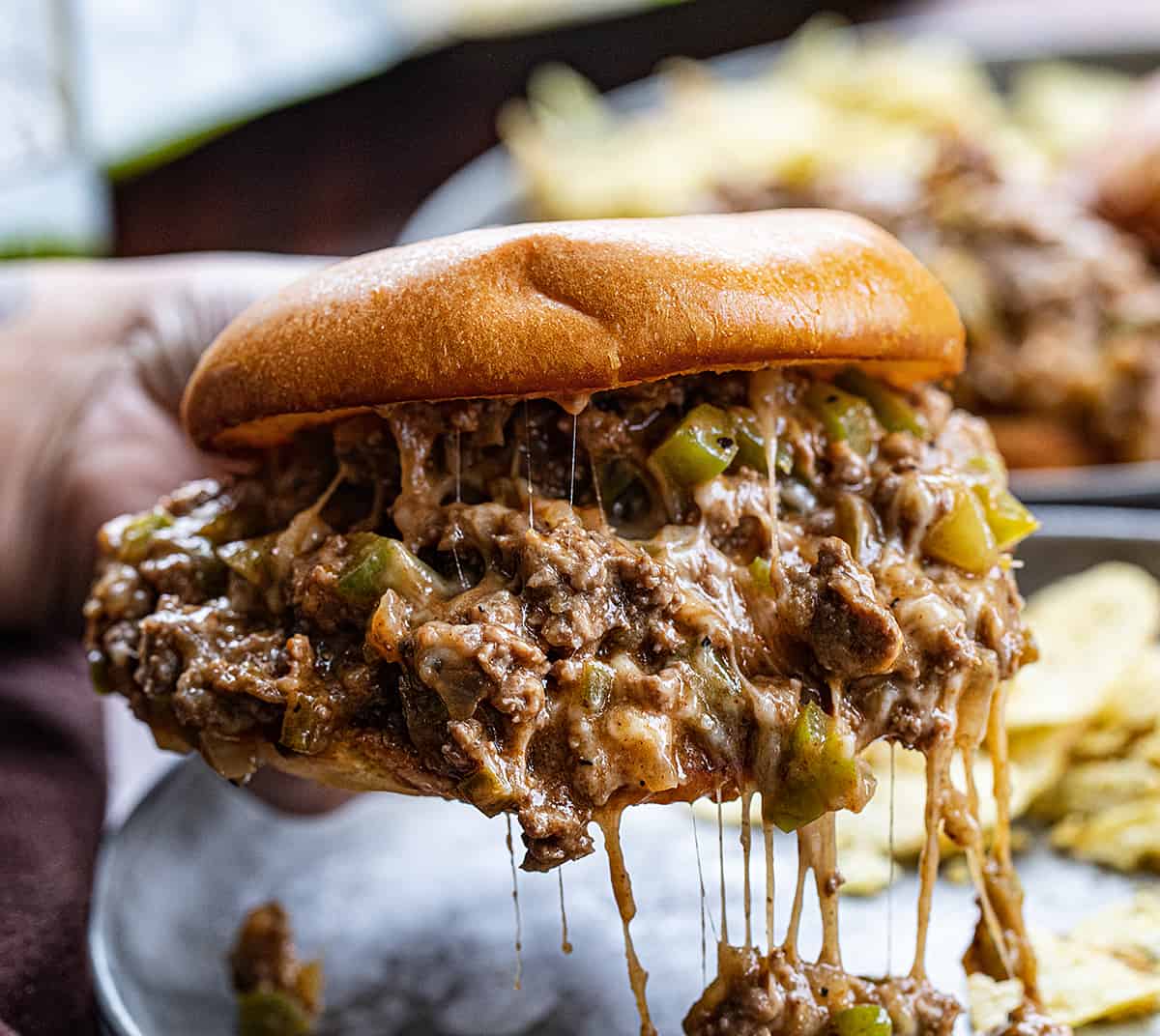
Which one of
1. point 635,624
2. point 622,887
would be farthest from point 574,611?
point 622,887

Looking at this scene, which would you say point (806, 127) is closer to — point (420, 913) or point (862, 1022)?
point (420, 913)

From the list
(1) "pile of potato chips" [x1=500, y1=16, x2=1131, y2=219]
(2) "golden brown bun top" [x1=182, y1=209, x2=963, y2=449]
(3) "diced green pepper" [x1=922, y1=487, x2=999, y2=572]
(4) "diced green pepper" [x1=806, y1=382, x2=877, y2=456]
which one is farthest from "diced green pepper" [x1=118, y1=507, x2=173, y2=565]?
(1) "pile of potato chips" [x1=500, y1=16, x2=1131, y2=219]

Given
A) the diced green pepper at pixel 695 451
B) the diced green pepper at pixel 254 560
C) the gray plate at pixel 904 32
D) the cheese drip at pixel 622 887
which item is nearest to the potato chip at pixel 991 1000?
the cheese drip at pixel 622 887

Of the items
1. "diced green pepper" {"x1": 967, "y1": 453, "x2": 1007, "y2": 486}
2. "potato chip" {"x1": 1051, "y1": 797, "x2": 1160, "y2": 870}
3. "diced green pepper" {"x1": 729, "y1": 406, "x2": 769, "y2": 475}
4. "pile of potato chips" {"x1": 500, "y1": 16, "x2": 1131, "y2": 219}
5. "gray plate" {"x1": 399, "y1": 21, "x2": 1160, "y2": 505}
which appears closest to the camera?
"diced green pepper" {"x1": 729, "y1": 406, "x2": 769, "y2": 475}

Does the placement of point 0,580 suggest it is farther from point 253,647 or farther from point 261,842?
point 253,647

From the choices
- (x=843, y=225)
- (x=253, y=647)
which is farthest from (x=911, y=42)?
(x=253, y=647)

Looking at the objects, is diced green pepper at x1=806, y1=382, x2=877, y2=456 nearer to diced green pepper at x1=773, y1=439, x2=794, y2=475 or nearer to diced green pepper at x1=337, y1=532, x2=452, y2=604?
diced green pepper at x1=773, y1=439, x2=794, y2=475

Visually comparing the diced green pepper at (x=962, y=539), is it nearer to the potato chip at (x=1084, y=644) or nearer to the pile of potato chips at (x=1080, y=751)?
the pile of potato chips at (x=1080, y=751)
